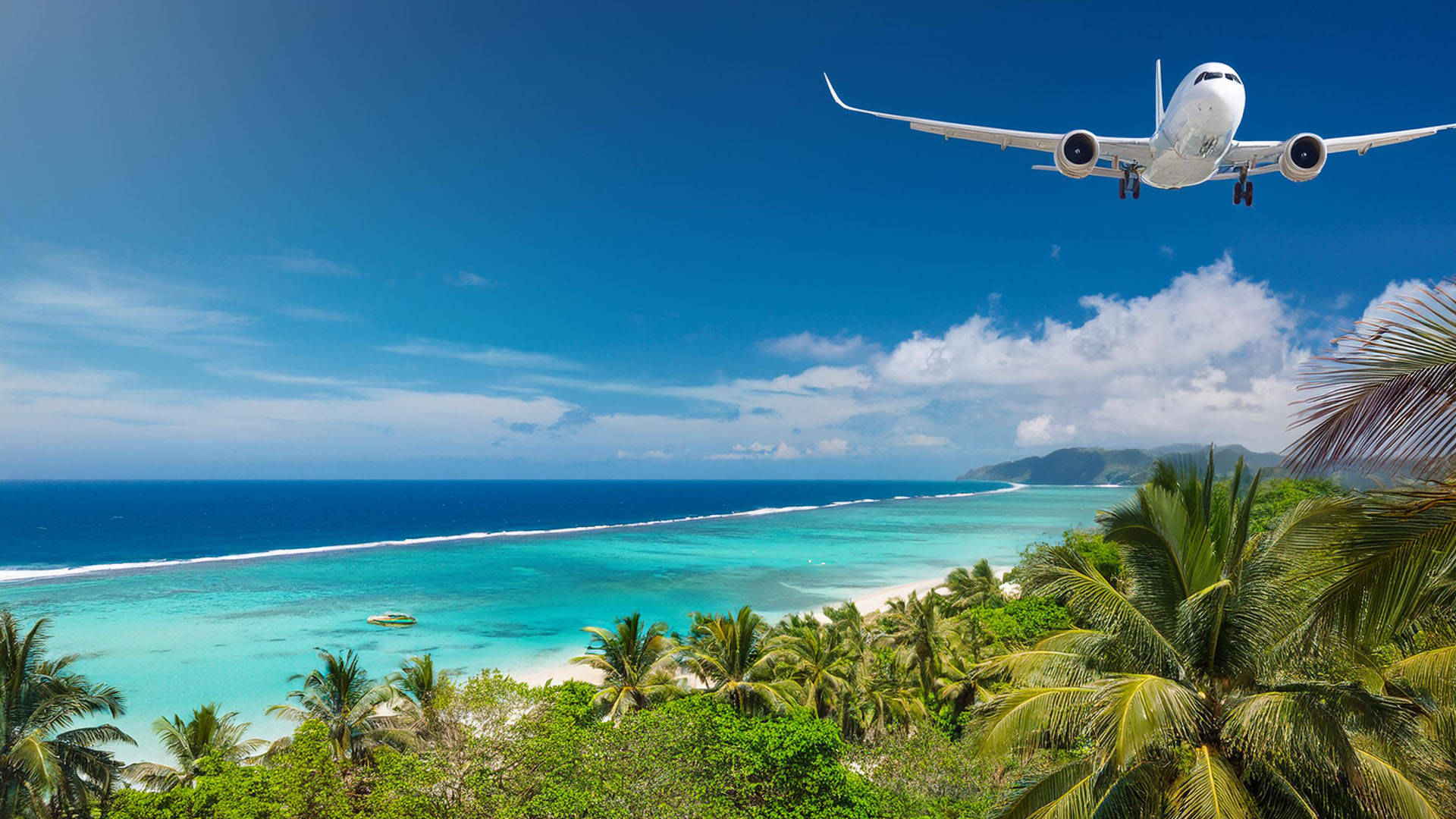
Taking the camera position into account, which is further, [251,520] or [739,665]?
[251,520]

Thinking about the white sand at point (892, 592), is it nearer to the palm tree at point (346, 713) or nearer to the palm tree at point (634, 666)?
the palm tree at point (634, 666)

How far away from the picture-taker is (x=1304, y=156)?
14055 millimetres

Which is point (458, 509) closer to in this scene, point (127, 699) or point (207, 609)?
point (207, 609)

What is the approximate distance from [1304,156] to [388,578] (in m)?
72.7

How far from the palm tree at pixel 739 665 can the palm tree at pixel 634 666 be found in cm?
123

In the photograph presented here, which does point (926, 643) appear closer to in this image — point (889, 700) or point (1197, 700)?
point (889, 700)

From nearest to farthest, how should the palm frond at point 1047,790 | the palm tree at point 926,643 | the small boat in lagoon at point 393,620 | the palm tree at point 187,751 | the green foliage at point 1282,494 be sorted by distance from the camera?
the palm frond at point 1047,790, the palm tree at point 187,751, the palm tree at point 926,643, the green foliage at point 1282,494, the small boat in lagoon at point 393,620

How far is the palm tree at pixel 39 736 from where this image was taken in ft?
48.7

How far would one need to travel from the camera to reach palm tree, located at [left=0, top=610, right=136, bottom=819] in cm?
1484

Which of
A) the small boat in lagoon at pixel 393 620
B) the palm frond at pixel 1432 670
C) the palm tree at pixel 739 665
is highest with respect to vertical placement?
the palm frond at pixel 1432 670

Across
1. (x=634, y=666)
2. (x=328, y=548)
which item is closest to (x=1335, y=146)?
(x=634, y=666)

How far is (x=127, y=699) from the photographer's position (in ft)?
111

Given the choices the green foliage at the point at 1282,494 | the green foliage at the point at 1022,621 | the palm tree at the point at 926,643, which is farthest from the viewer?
the green foliage at the point at 1282,494

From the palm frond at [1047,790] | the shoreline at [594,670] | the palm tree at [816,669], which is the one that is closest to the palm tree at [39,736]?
the shoreline at [594,670]
